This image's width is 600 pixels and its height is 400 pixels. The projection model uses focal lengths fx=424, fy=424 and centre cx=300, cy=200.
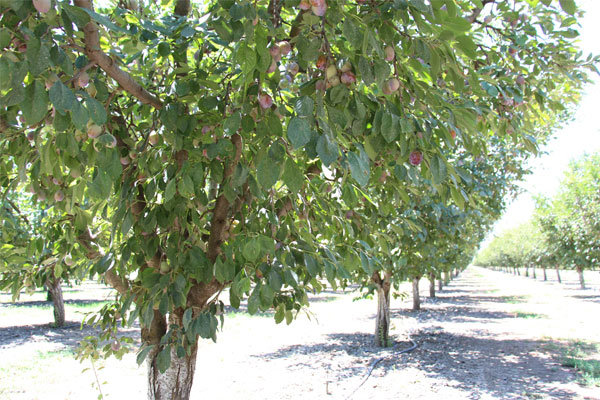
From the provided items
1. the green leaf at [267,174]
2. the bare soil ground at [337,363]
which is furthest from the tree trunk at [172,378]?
the green leaf at [267,174]

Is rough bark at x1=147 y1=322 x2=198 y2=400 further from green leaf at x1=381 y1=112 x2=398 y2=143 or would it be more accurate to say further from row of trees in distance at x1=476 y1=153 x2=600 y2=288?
row of trees in distance at x1=476 y1=153 x2=600 y2=288

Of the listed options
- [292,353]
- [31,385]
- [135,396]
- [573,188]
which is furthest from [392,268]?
[573,188]

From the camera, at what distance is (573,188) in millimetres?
20891

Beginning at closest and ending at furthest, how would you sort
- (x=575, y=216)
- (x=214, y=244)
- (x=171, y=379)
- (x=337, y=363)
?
1. (x=214, y=244)
2. (x=171, y=379)
3. (x=337, y=363)
4. (x=575, y=216)

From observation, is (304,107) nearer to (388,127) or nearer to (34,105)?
(388,127)

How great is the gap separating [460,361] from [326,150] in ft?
27.4

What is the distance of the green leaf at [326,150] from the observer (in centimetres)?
106

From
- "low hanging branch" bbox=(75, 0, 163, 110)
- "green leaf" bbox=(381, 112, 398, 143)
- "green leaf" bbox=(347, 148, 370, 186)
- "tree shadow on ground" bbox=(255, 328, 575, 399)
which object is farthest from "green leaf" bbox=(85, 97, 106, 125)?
"tree shadow on ground" bbox=(255, 328, 575, 399)

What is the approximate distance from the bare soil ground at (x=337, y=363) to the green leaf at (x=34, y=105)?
259cm

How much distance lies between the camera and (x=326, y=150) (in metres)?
1.08

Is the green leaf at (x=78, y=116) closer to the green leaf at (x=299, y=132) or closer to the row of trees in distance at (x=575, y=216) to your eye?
the green leaf at (x=299, y=132)

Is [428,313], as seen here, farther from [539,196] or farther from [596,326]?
[539,196]

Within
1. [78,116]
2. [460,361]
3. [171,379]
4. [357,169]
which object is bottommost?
[460,361]

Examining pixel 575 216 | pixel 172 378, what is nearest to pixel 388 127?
pixel 172 378
